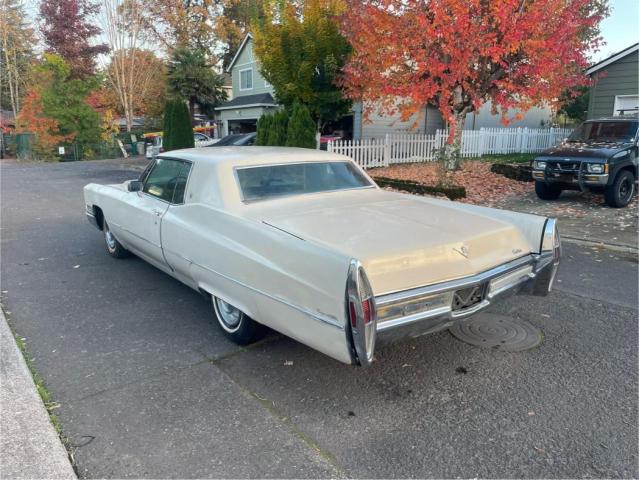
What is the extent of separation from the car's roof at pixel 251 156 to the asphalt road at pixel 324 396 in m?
1.40

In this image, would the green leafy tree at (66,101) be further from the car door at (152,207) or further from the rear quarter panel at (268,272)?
the rear quarter panel at (268,272)

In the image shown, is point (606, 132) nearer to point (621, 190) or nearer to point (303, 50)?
point (621, 190)

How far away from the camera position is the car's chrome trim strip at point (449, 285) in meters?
2.76

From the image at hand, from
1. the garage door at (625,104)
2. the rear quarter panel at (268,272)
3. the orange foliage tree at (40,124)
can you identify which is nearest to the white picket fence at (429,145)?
the garage door at (625,104)

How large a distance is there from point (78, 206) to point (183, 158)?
7505mm

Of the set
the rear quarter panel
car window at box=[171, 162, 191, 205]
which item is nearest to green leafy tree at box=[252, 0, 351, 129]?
car window at box=[171, 162, 191, 205]

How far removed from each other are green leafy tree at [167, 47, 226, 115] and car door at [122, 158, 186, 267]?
31093mm

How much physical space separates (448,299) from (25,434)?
2521 mm

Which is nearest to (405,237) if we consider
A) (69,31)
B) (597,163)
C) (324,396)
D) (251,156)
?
(324,396)

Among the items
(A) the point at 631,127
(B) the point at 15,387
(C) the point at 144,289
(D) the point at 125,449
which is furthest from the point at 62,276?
(A) the point at 631,127

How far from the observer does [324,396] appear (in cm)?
310

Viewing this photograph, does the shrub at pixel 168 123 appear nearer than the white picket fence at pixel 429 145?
No

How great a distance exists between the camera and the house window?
28.9 meters

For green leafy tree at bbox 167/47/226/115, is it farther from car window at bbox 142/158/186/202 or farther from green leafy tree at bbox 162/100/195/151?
car window at bbox 142/158/186/202
